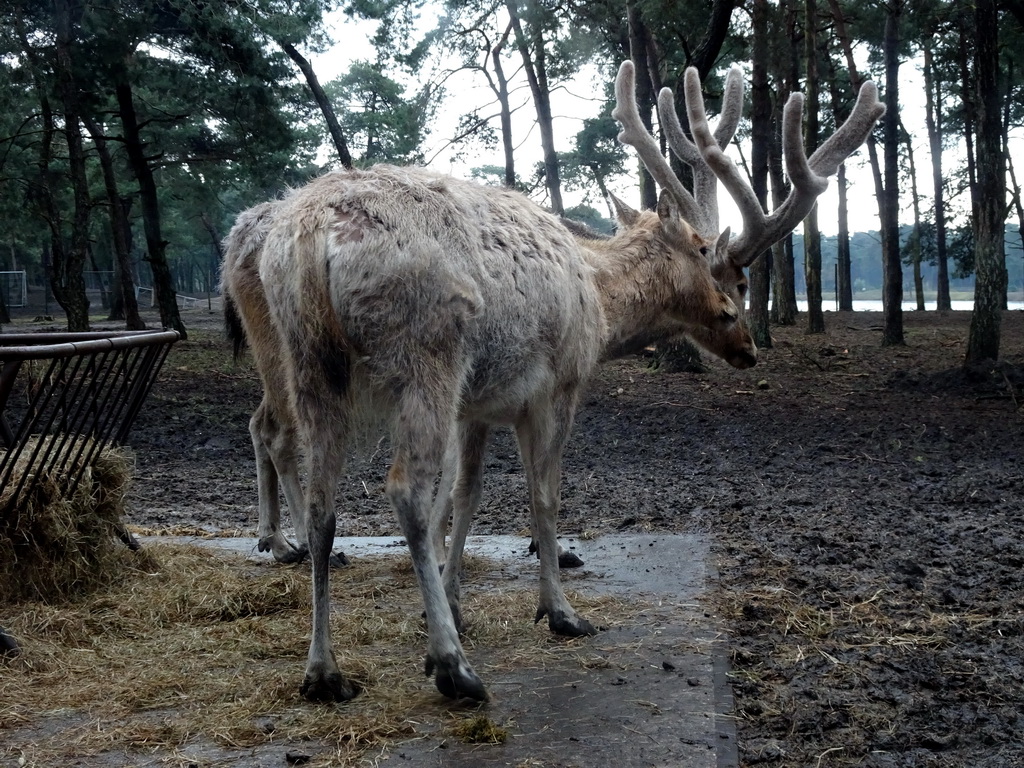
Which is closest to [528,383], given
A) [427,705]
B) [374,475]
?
[427,705]

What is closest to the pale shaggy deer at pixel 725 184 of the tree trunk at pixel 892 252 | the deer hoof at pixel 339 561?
the deer hoof at pixel 339 561

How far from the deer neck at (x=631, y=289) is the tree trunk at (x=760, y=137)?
10271 millimetres

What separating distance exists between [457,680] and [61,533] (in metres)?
2.30

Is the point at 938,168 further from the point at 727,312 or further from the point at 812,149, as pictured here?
the point at 727,312

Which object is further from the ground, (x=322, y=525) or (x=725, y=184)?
(x=725, y=184)

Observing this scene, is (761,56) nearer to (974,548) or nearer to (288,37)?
(288,37)

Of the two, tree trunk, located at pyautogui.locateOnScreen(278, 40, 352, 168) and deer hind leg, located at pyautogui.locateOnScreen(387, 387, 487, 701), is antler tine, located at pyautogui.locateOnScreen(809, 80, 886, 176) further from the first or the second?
tree trunk, located at pyautogui.locateOnScreen(278, 40, 352, 168)

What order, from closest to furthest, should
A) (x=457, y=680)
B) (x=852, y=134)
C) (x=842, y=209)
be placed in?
(x=457, y=680) < (x=852, y=134) < (x=842, y=209)

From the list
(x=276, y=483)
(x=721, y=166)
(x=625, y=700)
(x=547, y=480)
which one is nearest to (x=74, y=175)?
(x=276, y=483)

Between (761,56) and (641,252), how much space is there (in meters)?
12.7

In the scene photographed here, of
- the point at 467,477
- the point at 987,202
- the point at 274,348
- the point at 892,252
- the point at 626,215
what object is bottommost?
the point at 467,477

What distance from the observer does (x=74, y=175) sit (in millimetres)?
17656

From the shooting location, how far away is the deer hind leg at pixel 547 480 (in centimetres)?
441

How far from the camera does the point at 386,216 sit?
3625 mm
